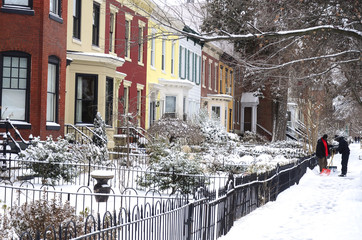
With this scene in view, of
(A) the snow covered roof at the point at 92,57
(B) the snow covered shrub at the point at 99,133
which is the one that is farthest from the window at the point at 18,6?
(B) the snow covered shrub at the point at 99,133

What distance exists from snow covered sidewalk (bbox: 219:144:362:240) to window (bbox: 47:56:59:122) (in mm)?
8302

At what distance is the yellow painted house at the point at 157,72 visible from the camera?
99.3 ft

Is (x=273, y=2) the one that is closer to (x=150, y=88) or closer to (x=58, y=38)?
(x=58, y=38)

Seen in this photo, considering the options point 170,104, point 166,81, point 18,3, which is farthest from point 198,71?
point 18,3

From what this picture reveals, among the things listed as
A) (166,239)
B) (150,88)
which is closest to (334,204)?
(166,239)

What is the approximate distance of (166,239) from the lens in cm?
712

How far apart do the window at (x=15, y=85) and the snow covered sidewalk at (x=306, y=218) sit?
868cm

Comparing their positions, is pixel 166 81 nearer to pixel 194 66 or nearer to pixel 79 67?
pixel 194 66

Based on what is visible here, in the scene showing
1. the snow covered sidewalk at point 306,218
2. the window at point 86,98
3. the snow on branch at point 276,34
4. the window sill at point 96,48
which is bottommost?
the snow covered sidewalk at point 306,218

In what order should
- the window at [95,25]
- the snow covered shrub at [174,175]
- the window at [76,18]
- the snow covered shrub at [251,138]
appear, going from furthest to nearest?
the snow covered shrub at [251,138] → the window at [95,25] → the window at [76,18] → the snow covered shrub at [174,175]

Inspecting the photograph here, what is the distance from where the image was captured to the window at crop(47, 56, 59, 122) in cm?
1944

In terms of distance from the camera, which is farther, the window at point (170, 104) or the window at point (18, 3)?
the window at point (170, 104)

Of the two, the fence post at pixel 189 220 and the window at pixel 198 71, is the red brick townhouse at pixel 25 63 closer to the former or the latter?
the fence post at pixel 189 220

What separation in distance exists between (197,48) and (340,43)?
2121cm
